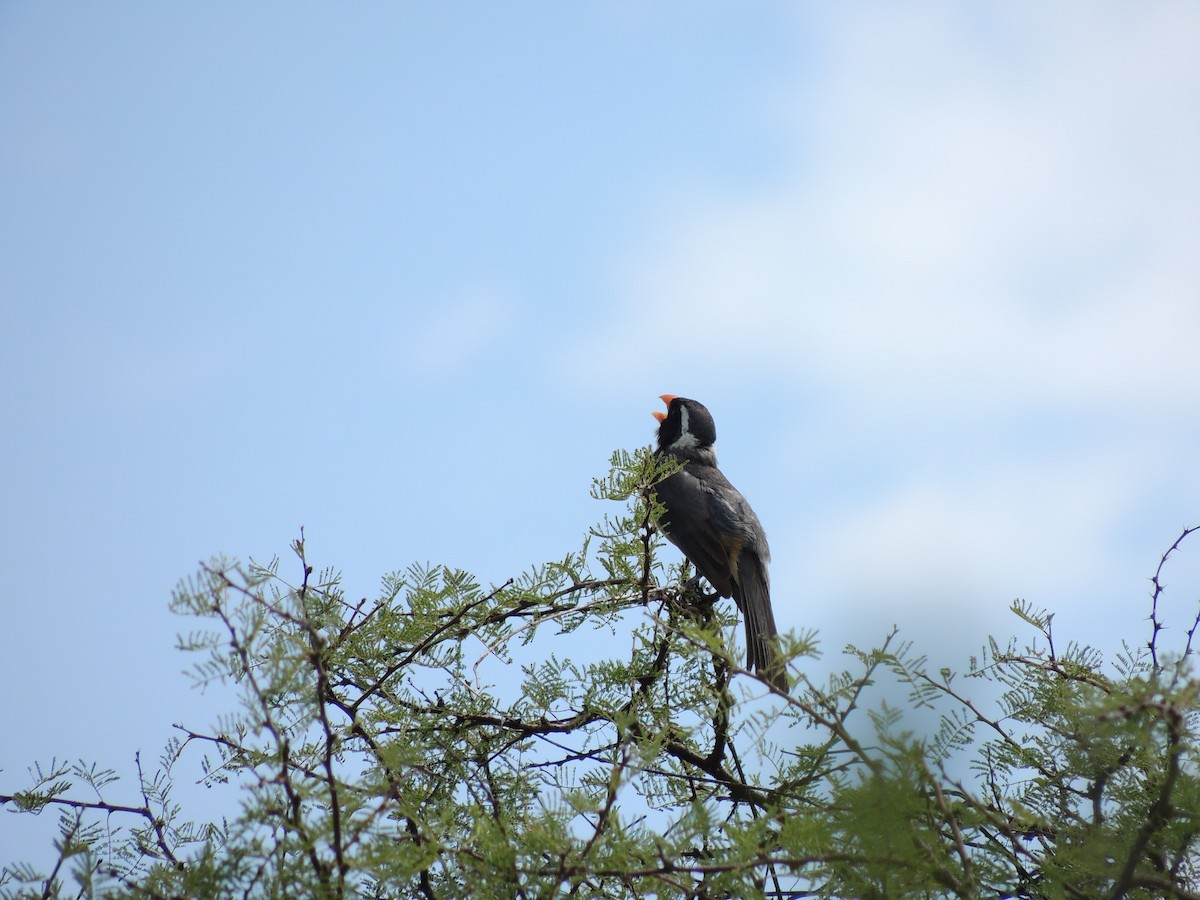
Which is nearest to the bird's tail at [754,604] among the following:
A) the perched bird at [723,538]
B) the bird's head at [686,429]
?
the perched bird at [723,538]

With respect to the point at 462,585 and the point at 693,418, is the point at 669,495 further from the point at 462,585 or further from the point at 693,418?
the point at 462,585

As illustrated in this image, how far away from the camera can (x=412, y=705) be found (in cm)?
347

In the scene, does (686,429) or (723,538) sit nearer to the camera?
(723,538)

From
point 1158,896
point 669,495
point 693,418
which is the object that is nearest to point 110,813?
point 1158,896

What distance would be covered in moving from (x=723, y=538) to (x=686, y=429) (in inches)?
63.1

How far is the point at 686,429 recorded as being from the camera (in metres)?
6.91

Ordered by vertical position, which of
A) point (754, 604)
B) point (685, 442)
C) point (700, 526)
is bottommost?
point (754, 604)

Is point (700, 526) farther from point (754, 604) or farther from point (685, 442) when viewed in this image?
point (685, 442)

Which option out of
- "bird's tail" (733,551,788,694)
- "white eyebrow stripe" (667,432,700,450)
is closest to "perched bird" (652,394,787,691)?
"bird's tail" (733,551,788,694)

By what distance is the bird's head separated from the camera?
22.0 ft

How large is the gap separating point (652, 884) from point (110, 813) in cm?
165

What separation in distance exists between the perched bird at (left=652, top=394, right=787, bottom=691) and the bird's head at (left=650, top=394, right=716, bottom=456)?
0.35m

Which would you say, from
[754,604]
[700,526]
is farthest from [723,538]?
[754,604]

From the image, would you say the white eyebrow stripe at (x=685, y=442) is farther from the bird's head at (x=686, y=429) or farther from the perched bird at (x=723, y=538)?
the perched bird at (x=723, y=538)
